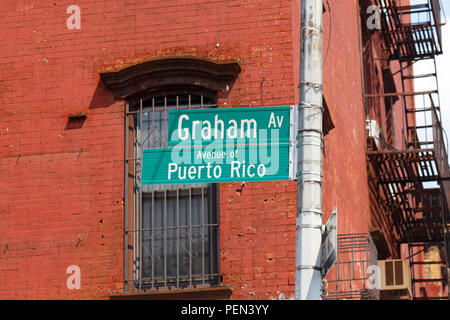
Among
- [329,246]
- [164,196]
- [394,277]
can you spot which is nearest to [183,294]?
[164,196]

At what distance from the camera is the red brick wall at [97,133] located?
12.6 m

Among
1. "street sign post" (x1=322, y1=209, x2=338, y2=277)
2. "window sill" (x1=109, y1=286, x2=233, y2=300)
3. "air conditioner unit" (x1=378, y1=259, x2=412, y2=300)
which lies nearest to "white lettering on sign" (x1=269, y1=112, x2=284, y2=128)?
"street sign post" (x1=322, y1=209, x2=338, y2=277)

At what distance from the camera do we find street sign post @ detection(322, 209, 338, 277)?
28.3 feet

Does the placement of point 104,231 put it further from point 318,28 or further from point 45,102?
point 318,28

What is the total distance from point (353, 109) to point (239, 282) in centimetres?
654

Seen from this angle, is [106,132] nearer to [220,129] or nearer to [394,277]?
[220,129]

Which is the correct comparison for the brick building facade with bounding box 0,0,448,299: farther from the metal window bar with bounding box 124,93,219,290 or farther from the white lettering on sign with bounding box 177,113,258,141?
the white lettering on sign with bounding box 177,113,258,141

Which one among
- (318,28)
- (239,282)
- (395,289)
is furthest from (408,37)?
(318,28)

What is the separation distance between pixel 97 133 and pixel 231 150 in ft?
16.5

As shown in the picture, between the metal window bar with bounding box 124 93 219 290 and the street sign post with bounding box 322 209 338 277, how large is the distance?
162 inches

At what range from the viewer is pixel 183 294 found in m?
12.5

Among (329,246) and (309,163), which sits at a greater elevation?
(309,163)

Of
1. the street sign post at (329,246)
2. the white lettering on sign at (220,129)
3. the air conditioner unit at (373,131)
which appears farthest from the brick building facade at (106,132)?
the air conditioner unit at (373,131)

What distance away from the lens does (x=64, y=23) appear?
558 inches
